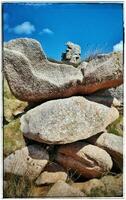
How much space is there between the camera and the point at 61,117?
454cm

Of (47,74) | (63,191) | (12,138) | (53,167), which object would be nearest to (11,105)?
(12,138)

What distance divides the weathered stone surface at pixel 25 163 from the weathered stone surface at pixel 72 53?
112 cm

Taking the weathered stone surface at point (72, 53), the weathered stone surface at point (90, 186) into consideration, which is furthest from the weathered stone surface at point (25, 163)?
the weathered stone surface at point (72, 53)

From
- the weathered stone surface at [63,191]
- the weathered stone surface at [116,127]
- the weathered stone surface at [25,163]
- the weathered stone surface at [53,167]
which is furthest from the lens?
the weathered stone surface at [116,127]

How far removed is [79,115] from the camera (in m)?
4.57

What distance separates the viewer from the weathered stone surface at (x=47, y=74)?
455cm

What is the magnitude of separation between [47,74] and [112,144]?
1049 millimetres

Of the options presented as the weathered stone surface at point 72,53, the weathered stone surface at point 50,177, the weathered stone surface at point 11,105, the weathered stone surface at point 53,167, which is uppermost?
the weathered stone surface at point 72,53

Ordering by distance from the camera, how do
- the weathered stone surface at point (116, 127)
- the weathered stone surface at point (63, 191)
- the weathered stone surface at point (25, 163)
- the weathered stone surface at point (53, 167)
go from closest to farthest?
1. the weathered stone surface at point (63, 191)
2. the weathered stone surface at point (25, 163)
3. the weathered stone surface at point (53, 167)
4. the weathered stone surface at point (116, 127)

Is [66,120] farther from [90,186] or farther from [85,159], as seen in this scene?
[90,186]

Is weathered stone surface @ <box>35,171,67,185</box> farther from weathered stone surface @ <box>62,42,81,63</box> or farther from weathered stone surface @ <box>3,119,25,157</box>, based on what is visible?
weathered stone surface @ <box>62,42,81,63</box>

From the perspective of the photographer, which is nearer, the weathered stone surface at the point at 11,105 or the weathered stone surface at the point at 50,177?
the weathered stone surface at the point at 50,177

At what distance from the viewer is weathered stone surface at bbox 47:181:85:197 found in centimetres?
440

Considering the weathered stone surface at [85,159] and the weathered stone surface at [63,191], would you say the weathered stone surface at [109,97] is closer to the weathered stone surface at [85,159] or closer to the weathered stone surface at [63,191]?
the weathered stone surface at [85,159]
